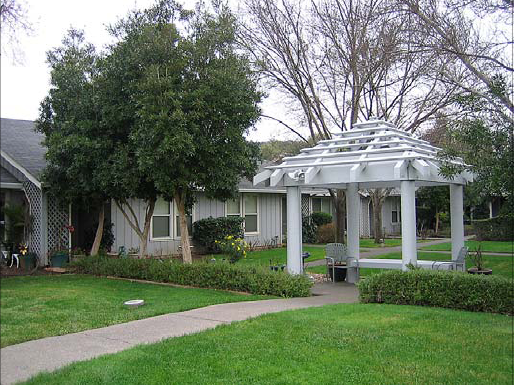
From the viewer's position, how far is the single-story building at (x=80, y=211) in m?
15.9

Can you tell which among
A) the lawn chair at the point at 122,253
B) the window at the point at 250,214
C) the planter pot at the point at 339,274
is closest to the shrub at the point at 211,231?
the window at the point at 250,214

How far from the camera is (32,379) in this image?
5137 mm

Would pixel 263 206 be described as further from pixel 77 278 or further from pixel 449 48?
pixel 449 48

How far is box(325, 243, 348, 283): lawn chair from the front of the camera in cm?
1380

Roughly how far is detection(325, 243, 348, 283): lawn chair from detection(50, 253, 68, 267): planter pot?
25.8ft

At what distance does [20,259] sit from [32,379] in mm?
11486

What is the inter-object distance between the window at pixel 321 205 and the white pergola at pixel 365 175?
16258 millimetres

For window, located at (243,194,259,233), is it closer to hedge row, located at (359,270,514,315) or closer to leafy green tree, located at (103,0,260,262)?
leafy green tree, located at (103,0,260,262)

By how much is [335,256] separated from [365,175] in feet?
10.2

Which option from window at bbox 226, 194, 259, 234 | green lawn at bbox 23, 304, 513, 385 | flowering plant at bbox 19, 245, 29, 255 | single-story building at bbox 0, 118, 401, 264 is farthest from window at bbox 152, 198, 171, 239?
green lawn at bbox 23, 304, 513, 385

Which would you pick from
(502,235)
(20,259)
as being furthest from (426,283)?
(502,235)

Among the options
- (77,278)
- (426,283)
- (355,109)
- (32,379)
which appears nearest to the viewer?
(32,379)

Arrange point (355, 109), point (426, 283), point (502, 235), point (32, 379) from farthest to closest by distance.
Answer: point (502, 235), point (355, 109), point (426, 283), point (32, 379)

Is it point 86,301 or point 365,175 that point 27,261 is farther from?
point 365,175
